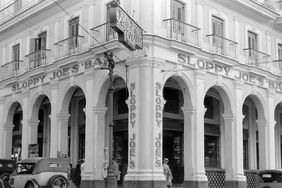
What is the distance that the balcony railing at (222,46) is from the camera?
24094 mm

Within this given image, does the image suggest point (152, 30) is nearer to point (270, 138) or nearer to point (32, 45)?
point (32, 45)

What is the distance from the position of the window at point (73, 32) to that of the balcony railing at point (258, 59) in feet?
28.0

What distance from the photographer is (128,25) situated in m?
16.1

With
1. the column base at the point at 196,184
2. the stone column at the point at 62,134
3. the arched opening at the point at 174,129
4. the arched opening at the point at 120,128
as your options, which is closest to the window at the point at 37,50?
the stone column at the point at 62,134

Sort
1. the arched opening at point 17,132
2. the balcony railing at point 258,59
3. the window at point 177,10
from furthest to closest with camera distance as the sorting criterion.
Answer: the arched opening at point 17,132
the balcony railing at point 258,59
the window at point 177,10

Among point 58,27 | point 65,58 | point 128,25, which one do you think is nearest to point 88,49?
point 65,58

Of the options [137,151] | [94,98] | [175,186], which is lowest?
[175,186]

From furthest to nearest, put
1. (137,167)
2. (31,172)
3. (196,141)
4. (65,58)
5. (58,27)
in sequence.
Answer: (58,27) → (65,58) → (196,141) → (137,167) → (31,172)

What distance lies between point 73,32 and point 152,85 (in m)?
6.43

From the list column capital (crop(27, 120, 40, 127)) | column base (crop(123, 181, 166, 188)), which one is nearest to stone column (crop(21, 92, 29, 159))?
column capital (crop(27, 120, 40, 127))

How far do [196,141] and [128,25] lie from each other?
7.89 meters

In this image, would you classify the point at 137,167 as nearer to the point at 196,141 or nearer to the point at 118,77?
the point at 196,141

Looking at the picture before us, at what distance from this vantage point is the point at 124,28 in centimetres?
1555

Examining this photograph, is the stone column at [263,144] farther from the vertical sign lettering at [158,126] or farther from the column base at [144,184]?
the column base at [144,184]
